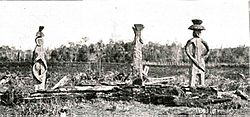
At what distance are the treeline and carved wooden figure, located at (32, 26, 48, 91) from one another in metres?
24.4

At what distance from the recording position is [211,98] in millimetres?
11859

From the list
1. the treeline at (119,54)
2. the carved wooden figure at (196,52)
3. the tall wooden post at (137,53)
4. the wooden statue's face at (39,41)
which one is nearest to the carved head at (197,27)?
the carved wooden figure at (196,52)

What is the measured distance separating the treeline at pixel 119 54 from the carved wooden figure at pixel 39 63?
24.4 metres

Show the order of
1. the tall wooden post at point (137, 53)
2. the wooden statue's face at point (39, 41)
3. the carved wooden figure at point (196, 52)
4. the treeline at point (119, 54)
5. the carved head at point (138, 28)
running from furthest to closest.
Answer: the treeline at point (119, 54) < the carved head at point (138, 28) < the tall wooden post at point (137, 53) < the wooden statue's face at point (39, 41) < the carved wooden figure at point (196, 52)

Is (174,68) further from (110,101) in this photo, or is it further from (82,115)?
(82,115)

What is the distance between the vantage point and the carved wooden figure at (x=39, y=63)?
45.5 ft

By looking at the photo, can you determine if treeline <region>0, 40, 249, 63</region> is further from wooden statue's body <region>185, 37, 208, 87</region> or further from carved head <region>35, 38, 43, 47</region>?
carved head <region>35, 38, 43, 47</region>

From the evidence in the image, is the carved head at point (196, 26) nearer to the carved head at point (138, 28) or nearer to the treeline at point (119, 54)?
the carved head at point (138, 28)

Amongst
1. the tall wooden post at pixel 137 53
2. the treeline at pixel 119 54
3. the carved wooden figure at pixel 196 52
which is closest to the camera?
the carved wooden figure at pixel 196 52

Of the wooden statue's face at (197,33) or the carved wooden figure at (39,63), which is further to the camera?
the carved wooden figure at (39,63)

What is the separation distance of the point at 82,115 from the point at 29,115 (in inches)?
60.6

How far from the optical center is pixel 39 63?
1409 cm

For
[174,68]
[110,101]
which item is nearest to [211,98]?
[110,101]

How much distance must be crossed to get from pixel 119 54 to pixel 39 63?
88.7ft
